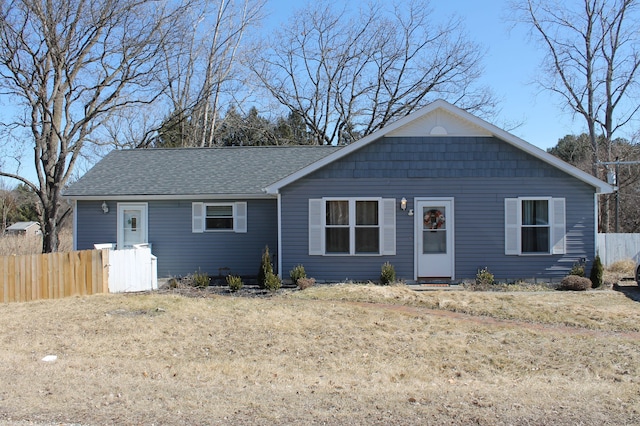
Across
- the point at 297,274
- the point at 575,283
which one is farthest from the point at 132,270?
the point at 575,283

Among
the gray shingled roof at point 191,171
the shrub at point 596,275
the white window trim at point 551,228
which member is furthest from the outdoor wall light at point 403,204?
the shrub at point 596,275

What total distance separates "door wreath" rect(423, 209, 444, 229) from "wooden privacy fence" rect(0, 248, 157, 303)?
25.2ft

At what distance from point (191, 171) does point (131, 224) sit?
8.29 feet

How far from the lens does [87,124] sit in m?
23.5

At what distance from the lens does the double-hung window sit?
14.5m

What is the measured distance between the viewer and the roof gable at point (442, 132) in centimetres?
1421

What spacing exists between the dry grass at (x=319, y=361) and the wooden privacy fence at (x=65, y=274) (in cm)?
65

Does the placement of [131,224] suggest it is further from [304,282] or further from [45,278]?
[304,282]

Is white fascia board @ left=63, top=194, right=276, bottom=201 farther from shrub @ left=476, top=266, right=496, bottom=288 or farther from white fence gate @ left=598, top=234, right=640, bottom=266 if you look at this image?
white fence gate @ left=598, top=234, right=640, bottom=266

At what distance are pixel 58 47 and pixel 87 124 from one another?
12.4 ft

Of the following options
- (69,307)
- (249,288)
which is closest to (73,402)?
(69,307)

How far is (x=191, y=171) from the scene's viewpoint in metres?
17.8

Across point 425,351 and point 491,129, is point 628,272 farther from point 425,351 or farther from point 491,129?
point 425,351

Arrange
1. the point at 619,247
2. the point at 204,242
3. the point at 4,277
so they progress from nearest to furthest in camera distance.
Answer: the point at 4,277, the point at 204,242, the point at 619,247
